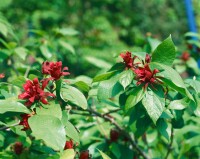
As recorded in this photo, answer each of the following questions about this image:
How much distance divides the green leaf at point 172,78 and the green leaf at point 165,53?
0.21ft

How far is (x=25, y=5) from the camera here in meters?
11.1

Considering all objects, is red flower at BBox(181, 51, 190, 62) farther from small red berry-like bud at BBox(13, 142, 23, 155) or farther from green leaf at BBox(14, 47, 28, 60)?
small red berry-like bud at BBox(13, 142, 23, 155)

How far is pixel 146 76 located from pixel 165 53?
0.38 feet

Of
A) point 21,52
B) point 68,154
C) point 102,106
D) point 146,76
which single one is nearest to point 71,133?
point 68,154

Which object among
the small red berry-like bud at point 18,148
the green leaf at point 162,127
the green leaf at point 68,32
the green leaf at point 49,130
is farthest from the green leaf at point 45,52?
the green leaf at point 49,130

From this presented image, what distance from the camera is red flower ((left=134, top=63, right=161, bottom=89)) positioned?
4.45 feet

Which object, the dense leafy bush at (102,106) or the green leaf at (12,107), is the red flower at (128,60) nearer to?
the dense leafy bush at (102,106)

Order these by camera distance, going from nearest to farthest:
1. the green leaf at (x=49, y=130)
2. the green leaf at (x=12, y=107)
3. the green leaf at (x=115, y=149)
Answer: the green leaf at (x=49, y=130) → the green leaf at (x=12, y=107) → the green leaf at (x=115, y=149)

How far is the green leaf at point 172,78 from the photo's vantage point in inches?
50.3

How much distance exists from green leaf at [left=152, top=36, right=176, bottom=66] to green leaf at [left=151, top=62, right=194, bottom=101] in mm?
64

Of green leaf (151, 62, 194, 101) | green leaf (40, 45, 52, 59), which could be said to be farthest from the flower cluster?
green leaf (40, 45, 52, 59)

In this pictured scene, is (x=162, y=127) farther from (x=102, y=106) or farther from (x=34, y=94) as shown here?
(x=102, y=106)

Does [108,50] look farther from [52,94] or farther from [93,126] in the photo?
[52,94]

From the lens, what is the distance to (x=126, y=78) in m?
1.36
